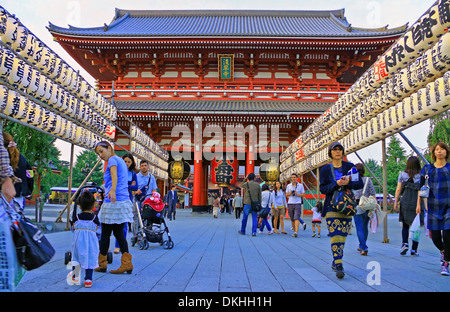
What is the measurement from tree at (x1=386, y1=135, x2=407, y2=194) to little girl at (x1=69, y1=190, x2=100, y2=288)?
3625 centimetres

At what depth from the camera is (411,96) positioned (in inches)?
246

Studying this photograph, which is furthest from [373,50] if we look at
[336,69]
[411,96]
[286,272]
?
[286,272]

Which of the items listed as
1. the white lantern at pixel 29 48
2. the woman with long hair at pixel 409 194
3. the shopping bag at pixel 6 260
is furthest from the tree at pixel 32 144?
the woman with long hair at pixel 409 194

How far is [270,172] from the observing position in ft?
61.9

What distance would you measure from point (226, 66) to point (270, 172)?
21.1ft

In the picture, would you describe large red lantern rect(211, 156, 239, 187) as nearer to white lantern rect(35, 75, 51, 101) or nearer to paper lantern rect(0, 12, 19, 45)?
white lantern rect(35, 75, 51, 101)

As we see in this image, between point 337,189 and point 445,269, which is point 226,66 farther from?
point 445,269

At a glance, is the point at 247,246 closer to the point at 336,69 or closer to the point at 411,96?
the point at 411,96

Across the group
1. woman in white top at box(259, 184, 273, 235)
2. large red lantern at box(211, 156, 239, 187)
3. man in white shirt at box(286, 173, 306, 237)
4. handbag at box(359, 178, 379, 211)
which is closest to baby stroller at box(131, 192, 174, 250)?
handbag at box(359, 178, 379, 211)

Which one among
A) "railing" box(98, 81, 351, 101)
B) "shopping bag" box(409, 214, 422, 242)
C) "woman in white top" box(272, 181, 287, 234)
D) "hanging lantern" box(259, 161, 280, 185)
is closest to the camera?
"shopping bag" box(409, 214, 422, 242)

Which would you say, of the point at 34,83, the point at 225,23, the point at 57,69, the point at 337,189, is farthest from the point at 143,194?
the point at 225,23

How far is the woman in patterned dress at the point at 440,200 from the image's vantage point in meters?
4.07

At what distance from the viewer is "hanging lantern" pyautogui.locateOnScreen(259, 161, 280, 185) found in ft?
61.9

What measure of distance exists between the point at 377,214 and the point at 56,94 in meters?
7.41
